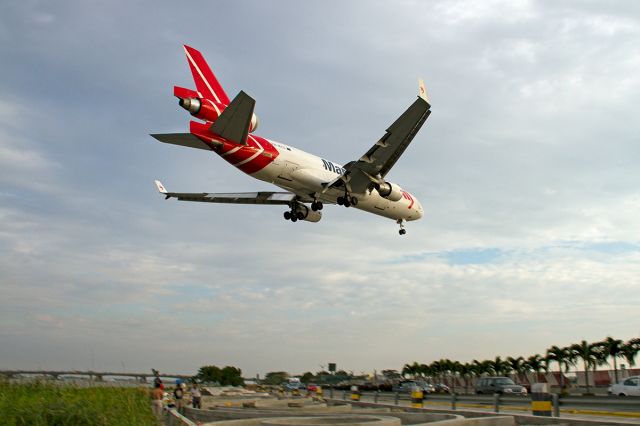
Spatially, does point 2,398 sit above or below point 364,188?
below

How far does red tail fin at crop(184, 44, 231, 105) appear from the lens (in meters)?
32.6

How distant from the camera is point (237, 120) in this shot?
28.8m

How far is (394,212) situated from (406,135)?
8.54m

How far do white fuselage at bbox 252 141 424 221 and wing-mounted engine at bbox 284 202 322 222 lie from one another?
5.30 feet

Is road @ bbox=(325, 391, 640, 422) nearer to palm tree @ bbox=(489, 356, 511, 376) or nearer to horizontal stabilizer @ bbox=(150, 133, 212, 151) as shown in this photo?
horizontal stabilizer @ bbox=(150, 133, 212, 151)

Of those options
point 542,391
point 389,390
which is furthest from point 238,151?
point 389,390

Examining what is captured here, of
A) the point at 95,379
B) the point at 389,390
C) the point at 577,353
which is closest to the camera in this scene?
the point at 95,379

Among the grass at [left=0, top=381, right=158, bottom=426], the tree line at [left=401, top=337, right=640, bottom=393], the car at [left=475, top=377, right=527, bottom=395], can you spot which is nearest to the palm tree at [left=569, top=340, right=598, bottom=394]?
the tree line at [left=401, top=337, right=640, bottom=393]

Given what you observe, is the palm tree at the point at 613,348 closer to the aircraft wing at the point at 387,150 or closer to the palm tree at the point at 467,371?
the palm tree at the point at 467,371

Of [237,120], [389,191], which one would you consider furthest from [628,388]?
[237,120]

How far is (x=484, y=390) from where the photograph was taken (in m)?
42.8

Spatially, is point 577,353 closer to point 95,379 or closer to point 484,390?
point 484,390

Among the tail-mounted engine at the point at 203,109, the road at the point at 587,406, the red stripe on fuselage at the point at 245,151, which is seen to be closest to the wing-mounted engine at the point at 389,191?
the red stripe on fuselage at the point at 245,151

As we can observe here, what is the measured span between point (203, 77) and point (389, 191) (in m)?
11.4
